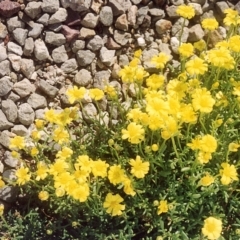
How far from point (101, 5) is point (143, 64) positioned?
1.19ft

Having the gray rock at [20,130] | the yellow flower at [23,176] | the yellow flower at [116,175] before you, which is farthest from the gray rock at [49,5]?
the yellow flower at [116,175]

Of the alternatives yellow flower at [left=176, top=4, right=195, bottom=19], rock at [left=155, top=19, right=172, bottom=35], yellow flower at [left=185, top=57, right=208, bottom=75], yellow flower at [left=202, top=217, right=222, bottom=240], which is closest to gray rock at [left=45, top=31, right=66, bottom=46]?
rock at [left=155, top=19, right=172, bottom=35]

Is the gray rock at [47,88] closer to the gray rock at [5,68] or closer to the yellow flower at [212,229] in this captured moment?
the gray rock at [5,68]

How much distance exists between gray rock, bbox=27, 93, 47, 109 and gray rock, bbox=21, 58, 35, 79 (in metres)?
0.10

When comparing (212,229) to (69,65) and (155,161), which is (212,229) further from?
(69,65)

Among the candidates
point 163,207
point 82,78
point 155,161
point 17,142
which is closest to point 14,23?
point 82,78

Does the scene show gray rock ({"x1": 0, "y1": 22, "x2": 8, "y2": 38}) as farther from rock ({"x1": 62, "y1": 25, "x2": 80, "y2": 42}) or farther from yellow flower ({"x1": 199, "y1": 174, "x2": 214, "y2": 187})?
yellow flower ({"x1": 199, "y1": 174, "x2": 214, "y2": 187})

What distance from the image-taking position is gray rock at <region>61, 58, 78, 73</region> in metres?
3.06

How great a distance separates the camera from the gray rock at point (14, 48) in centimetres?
301

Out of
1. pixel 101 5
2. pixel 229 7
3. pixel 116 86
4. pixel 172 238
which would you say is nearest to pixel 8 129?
pixel 116 86

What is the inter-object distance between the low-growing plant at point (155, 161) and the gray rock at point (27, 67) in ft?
1.04

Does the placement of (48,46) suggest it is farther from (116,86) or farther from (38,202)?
(38,202)

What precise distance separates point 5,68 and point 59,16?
1.20 ft

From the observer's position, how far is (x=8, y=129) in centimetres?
299
